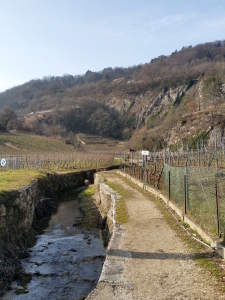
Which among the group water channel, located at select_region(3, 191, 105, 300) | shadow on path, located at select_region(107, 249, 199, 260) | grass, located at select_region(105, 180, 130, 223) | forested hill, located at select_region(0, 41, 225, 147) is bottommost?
water channel, located at select_region(3, 191, 105, 300)

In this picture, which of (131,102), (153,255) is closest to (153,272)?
(153,255)

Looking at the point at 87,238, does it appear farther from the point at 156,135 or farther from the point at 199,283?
the point at 156,135

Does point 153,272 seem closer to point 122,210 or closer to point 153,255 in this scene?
point 153,255

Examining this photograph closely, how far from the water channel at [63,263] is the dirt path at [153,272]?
176 centimetres

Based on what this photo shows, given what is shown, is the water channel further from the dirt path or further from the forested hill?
the forested hill

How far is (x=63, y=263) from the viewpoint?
38.2 ft

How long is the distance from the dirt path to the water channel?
176 centimetres

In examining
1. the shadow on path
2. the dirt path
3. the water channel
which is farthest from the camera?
the water channel

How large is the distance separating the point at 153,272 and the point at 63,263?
5486mm

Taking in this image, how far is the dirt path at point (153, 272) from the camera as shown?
605cm

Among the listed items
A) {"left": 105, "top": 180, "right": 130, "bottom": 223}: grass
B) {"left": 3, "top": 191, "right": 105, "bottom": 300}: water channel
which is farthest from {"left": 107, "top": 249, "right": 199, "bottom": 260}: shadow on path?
{"left": 105, "top": 180, "right": 130, "bottom": 223}: grass

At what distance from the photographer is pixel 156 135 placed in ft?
227

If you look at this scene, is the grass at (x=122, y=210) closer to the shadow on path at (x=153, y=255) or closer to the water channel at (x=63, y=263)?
the water channel at (x=63, y=263)

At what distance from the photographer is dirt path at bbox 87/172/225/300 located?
6047 millimetres
